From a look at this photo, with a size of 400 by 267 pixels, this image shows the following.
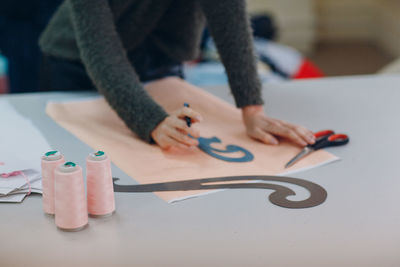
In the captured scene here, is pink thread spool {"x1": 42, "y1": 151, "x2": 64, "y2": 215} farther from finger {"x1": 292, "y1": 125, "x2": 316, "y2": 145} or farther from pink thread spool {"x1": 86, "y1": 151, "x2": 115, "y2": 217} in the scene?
finger {"x1": 292, "y1": 125, "x2": 316, "y2": 145}

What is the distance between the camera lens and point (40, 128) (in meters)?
0.92

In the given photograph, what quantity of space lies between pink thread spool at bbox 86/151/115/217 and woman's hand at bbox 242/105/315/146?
0.35 m

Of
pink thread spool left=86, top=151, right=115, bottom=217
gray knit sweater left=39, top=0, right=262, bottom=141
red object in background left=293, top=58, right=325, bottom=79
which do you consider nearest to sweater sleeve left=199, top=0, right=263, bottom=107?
gray knit sweater left=39, top=0, right=262, bottom=141

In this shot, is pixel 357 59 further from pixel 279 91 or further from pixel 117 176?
pixel 117 176

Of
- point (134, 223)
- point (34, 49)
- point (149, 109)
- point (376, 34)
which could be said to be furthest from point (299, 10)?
point (134, 223)

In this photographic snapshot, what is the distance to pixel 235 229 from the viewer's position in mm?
601

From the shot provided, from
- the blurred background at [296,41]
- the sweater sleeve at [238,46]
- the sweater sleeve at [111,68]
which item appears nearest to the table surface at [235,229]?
the sweater sleeve at [111,68]

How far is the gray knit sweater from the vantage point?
2.85 ft

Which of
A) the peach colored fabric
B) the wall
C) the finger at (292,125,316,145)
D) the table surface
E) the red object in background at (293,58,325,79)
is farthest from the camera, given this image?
the wall

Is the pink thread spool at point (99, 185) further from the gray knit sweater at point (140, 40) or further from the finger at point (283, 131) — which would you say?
the finger at point (283, 131)

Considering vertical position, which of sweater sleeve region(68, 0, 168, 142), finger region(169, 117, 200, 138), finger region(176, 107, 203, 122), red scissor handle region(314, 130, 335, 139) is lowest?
red scissor handle region(314, 130, 335, 139)

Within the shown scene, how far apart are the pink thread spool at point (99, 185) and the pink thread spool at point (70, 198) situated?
2cm

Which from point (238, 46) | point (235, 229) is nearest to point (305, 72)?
point (238, 46)

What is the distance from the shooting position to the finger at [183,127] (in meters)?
0.79
